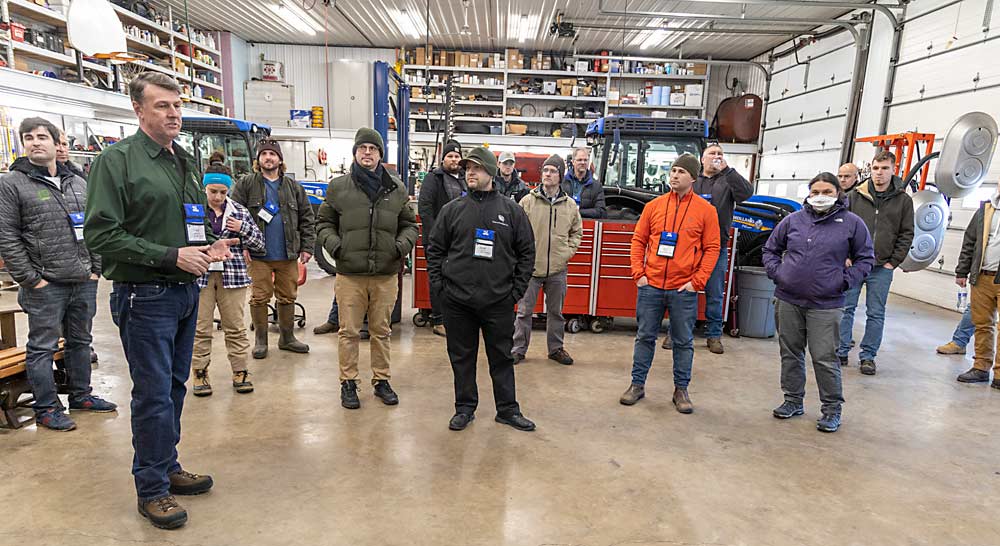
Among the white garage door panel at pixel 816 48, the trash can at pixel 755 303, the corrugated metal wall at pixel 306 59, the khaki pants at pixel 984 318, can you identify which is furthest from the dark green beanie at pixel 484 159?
the corrugated metal wall at pixel 306 59

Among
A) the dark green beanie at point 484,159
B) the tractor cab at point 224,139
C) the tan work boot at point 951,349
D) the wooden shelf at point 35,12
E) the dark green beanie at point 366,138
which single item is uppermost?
the wooden shelf at point 35,12

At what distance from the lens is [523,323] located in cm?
468

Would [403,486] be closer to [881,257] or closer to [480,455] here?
[480,455]

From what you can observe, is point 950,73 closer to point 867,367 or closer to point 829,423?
point 867,367

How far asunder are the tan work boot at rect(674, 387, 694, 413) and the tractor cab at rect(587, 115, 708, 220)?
2.85 meters

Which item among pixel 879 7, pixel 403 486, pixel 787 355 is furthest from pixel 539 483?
pixel 879 7

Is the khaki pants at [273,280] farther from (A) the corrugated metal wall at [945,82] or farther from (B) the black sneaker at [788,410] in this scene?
(A) the corrugated metal wall at [945,82]

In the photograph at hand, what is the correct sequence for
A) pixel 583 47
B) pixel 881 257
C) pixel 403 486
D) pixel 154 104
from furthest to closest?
pixel 583 47, pixel 881 257, pixel 403 486, pixel 154 104

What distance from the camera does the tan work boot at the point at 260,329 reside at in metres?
4.57

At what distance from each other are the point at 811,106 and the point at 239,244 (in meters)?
11.9

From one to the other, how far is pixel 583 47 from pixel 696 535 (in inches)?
539

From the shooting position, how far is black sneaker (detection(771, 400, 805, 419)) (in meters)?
3.65

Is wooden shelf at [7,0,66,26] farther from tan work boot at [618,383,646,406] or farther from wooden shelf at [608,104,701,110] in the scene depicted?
wooden shelf at [608,104,701,110]

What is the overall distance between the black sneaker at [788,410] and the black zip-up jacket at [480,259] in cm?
200
